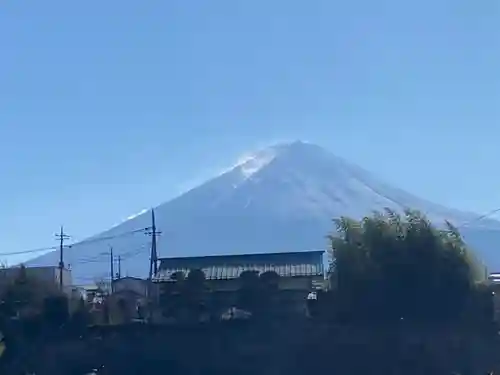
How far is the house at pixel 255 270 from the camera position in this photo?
29688mm

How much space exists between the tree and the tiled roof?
442 cm

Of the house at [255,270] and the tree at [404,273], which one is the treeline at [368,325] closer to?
the tree at [404,273]

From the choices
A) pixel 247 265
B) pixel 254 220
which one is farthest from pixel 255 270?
pixel 254 220

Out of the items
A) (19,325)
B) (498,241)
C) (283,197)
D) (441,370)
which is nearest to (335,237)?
(441,370)

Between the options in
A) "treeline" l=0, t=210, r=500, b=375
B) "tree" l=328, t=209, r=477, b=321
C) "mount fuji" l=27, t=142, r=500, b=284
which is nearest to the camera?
"treeline" l=0, t=210, r=500, b=375

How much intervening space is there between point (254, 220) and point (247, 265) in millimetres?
133906

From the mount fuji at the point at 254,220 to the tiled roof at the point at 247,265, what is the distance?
9917 cm

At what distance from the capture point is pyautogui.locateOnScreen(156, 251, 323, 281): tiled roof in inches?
1342

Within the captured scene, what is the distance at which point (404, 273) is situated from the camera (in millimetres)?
28547

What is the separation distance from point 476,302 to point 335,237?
4.91 meters

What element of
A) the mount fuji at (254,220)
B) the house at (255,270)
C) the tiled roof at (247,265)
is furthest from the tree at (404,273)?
the mount fuji at (254,220)

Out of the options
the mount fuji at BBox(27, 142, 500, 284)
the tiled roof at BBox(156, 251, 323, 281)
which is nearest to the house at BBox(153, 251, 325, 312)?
the tiled roof at BBox(156, 251, 323, 281)

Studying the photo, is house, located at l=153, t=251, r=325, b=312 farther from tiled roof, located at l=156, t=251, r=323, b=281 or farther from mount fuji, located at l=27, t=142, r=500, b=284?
mount fuji, located at l=27, t=142, r=500, b=284

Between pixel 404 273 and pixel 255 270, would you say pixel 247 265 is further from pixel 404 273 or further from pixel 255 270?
pixel 404 273
